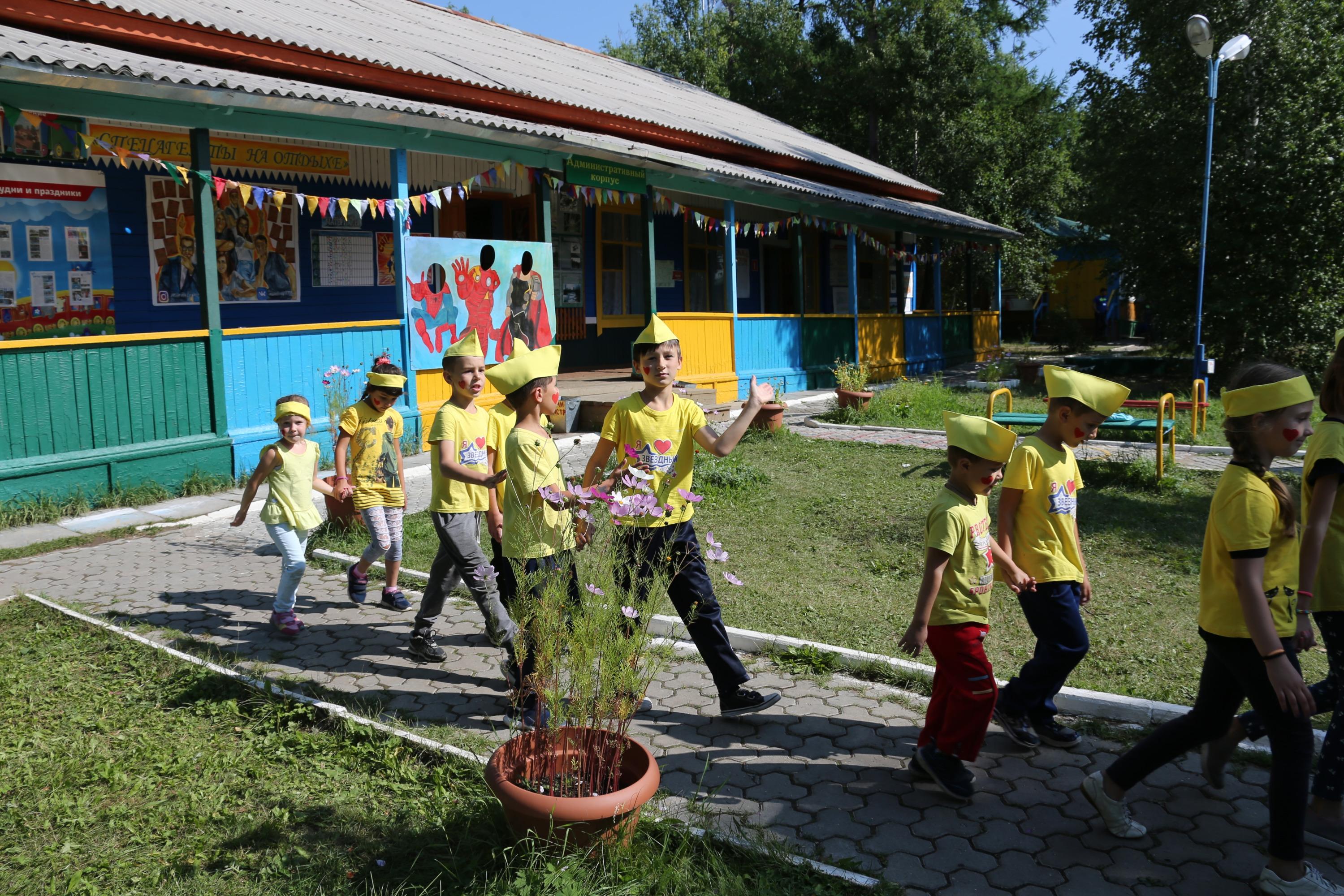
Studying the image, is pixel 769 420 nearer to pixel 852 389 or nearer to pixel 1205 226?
pixel 852 389

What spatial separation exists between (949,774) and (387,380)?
12.1ft

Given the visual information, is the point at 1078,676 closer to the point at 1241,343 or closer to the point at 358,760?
the point at 358,760

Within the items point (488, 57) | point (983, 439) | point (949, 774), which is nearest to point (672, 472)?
point (983, 439)

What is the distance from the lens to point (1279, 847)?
2.98 m

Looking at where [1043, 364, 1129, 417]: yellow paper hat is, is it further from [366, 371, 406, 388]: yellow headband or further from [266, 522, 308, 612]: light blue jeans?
[266, 522, 308, 612]: light blue jeans

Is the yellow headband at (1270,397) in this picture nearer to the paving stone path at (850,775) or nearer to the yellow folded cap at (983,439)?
the yellow folded cap at (983,439)

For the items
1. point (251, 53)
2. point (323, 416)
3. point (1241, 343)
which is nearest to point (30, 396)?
point (323, 416)

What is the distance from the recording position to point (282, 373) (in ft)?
31.4

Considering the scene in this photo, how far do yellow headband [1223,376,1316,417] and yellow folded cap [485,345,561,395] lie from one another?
7.97ft

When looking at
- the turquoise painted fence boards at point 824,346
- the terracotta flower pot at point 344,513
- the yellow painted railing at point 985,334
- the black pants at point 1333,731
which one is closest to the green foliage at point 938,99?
the yellow painted railing at point 985,334

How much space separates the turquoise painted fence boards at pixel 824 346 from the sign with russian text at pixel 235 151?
798 cm

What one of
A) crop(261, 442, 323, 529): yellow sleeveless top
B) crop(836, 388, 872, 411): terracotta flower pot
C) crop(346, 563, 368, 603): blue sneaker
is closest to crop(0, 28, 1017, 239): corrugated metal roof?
crop(836, 388, 872, 411): terracotta flower pot

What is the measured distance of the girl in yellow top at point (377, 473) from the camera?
5.86m

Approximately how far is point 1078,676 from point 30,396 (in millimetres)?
7698
